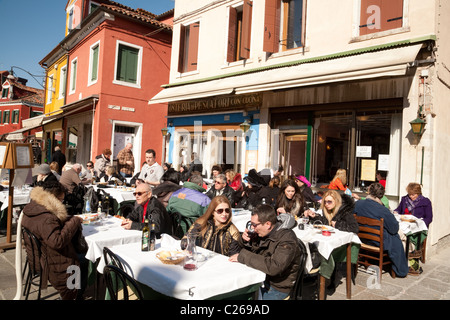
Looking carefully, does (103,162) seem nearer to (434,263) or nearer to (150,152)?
(150,152)

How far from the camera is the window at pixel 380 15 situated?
23.4 ft

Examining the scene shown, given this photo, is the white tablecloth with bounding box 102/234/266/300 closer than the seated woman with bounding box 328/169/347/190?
Yes

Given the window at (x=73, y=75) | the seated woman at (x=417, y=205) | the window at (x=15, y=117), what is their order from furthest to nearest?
the window at (x=15, y=117)
the window at (x=73, y=75)
the seated woman at (x=417, y=205)

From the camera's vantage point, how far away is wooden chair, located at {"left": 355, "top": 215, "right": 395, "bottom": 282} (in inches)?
187

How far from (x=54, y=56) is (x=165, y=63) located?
9101 millimetres

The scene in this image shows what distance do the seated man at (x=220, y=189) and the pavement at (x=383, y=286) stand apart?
102 inches

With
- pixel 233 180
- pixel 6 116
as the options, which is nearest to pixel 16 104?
pixel 6 116

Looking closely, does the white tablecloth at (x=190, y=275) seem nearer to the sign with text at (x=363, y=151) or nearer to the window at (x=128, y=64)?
the sign with text at (x=363, y=151)

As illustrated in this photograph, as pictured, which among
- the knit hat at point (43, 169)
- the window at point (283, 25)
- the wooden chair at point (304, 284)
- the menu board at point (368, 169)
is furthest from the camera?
the window at point (283, 25)

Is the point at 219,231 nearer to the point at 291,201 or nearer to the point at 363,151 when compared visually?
the point at 291,201

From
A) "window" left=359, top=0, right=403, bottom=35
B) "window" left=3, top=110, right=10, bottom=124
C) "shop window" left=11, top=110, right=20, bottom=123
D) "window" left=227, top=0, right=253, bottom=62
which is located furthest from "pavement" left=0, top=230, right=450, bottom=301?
"window" left=3, top=110, right=10, bottom=124

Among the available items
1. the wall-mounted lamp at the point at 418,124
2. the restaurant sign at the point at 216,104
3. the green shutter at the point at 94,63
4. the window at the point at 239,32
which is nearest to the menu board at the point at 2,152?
the restaurant sign at the point at 216,104

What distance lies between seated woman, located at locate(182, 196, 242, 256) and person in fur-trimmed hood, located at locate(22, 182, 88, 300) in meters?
1.21

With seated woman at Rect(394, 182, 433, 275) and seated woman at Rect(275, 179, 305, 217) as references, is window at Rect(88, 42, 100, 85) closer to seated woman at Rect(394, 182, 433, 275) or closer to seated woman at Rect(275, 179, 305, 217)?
seated woman at Rect(275, 179, 305, 217)
